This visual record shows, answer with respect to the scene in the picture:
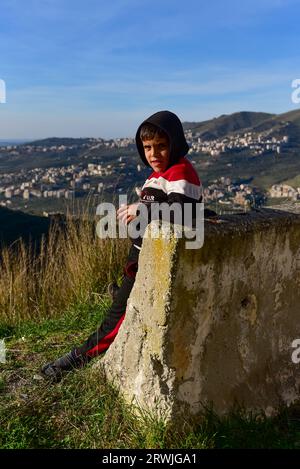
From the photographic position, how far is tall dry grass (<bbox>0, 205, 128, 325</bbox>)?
16.7 ft

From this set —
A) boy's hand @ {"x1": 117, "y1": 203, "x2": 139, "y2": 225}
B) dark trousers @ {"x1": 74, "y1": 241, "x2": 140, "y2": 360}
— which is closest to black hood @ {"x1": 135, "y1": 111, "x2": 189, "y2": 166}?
boy's hand @ {"x1": 117, "y1": 203, "x2": 139, "y2": 225}

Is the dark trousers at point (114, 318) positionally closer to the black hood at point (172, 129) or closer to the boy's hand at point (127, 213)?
Result: the boy's hand at point (127, 213)

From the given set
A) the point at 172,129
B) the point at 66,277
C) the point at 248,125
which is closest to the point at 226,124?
the point at 248,125

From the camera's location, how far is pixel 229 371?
8.79ft

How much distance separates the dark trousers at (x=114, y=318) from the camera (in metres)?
2.98

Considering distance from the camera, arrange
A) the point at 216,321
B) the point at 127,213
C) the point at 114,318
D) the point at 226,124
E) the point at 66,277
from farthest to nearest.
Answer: the point at 226,124 → the point at 66,277 → the point at 114,318 → the point at 127,213 → the point at 216,321

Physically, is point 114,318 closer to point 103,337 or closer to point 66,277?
point 103,337

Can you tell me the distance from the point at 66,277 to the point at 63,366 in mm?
2207

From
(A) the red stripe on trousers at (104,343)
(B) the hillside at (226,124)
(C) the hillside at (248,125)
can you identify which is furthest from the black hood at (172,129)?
(B) the hillside at (226,124)

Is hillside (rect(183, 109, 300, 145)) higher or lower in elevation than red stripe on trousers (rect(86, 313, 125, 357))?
higher

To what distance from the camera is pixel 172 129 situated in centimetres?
269

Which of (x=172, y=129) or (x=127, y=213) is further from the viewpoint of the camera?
(x=127, y=213)

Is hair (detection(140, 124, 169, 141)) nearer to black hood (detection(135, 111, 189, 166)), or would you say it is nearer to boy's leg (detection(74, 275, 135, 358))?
black hood (detection(135, 111, 189, 166))

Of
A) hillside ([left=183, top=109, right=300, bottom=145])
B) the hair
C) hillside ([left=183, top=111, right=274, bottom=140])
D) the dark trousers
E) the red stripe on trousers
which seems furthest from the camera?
hillside ([left=183, top=111, right=274, bottom=140])
